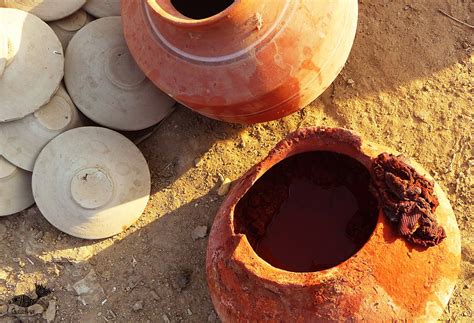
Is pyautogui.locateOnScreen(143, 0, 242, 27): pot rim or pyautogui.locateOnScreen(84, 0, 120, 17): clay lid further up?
pyautogui.locateOnScreen(143, 0, 242, 27): pot rim

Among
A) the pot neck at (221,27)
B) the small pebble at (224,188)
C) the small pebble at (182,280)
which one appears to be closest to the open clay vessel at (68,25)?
the pot neck at (221,27)

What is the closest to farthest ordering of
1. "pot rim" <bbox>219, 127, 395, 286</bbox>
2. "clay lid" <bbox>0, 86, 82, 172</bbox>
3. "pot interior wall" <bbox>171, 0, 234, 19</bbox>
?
"pot rim" <bbox>219, 127, 395, 286</bbox> < "pot interior wall" <bbox>171, 0, 234, 19</bbox> < "clay lid" <bbox>0, 86, 82, 172</bbox>

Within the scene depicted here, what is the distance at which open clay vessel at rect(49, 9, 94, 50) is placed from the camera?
3.24 m

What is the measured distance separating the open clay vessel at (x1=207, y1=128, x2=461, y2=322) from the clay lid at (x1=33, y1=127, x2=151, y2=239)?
0.80m

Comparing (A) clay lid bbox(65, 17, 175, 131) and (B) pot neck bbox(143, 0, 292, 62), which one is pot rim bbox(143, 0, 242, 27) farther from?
(A) clay lid bbox(65, 17, 175, 131)

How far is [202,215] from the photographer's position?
3199 millimetres

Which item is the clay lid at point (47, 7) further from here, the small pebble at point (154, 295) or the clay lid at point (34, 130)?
the small pebble at point (154, 295)

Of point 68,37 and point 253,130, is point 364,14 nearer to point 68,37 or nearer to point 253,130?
point 253,130

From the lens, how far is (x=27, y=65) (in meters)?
2.94

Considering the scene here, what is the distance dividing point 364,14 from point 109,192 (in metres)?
1.91

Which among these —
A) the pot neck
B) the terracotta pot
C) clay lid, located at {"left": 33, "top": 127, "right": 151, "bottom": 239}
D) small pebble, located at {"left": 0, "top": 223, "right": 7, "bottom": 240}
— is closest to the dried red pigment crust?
the terracotta pot

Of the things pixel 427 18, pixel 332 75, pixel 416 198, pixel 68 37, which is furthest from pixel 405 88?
pixel 68 37

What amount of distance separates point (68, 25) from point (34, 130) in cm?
68

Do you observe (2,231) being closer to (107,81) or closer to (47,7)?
(107,81)
